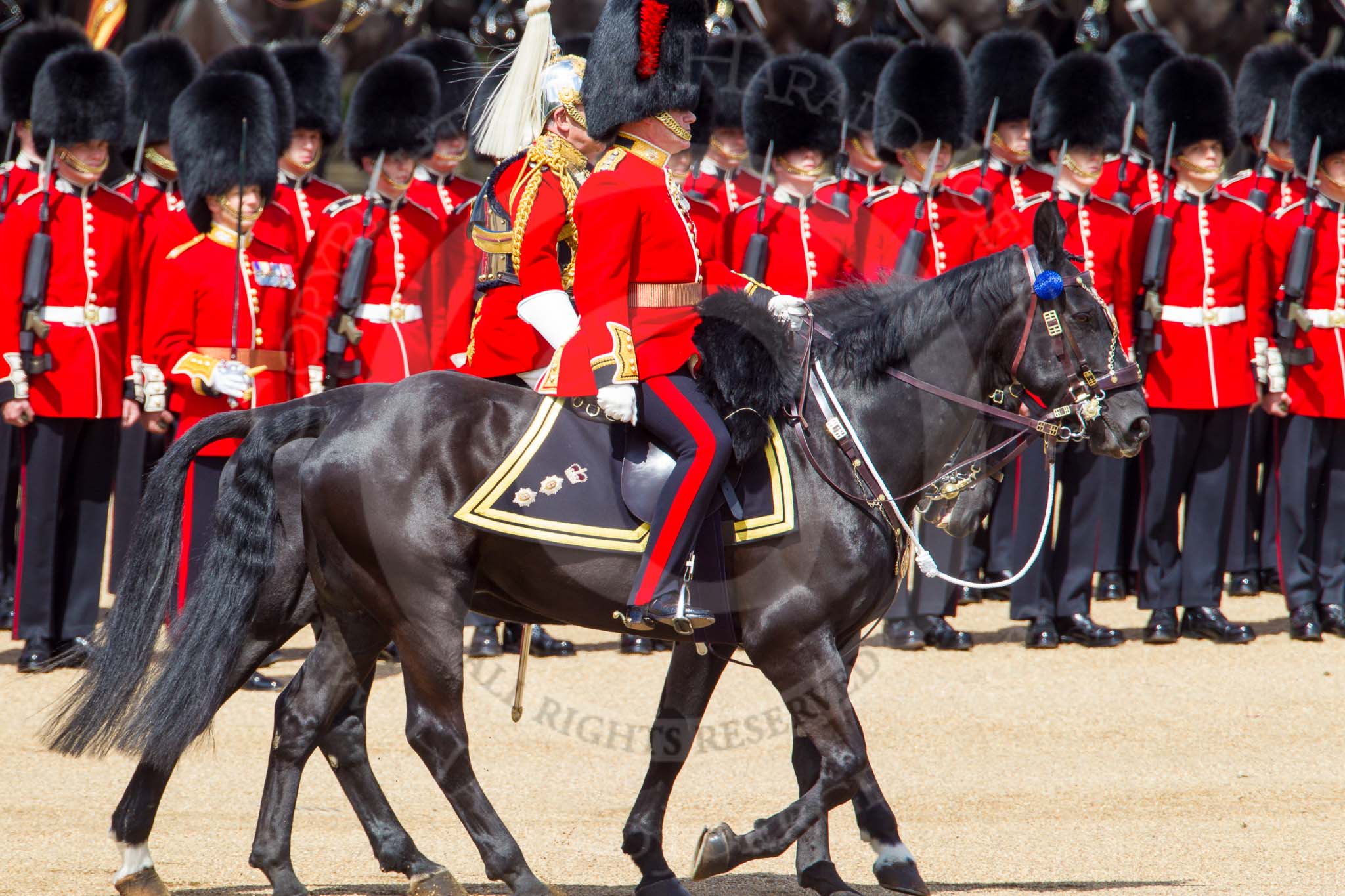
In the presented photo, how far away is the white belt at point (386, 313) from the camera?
676 centimetres

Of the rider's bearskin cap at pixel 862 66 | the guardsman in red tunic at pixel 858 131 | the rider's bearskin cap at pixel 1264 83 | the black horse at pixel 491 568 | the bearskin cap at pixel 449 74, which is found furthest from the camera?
the rider's bearskin cap at pixel 1264 83

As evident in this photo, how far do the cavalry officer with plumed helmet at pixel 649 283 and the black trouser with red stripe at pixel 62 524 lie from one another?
3154 millimetres

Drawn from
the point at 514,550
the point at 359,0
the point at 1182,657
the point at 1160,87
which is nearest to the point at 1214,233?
the point at 1160,87

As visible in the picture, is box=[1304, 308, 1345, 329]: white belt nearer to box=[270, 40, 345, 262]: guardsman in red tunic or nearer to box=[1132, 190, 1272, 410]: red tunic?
box=[1132, 190, 1272, 410]: red tunic

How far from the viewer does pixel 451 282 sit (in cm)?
693

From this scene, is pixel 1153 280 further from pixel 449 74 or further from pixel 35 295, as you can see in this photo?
pixel 35 295

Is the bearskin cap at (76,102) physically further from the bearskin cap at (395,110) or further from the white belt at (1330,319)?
the white belt at (1330,319)

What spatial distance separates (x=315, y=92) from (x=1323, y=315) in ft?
13.7

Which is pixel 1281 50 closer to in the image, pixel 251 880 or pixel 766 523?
pixel 766 523

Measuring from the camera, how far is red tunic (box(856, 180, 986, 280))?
23.7 ft

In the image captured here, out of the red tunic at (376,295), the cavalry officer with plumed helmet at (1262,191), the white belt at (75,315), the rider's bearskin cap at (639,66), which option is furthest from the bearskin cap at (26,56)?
the cavalry officer with plumed helmet at (1262,191)

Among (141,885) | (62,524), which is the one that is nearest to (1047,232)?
(141,885)

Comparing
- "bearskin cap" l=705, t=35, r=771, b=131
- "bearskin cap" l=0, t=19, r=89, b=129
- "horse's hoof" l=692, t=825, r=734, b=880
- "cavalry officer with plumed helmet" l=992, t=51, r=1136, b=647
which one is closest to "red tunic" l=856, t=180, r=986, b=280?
"cavalry officer with plumed helmet" l=992, t=51, r=1136, b=647

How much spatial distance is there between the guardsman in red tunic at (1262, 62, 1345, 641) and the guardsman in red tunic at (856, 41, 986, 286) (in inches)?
47.6
